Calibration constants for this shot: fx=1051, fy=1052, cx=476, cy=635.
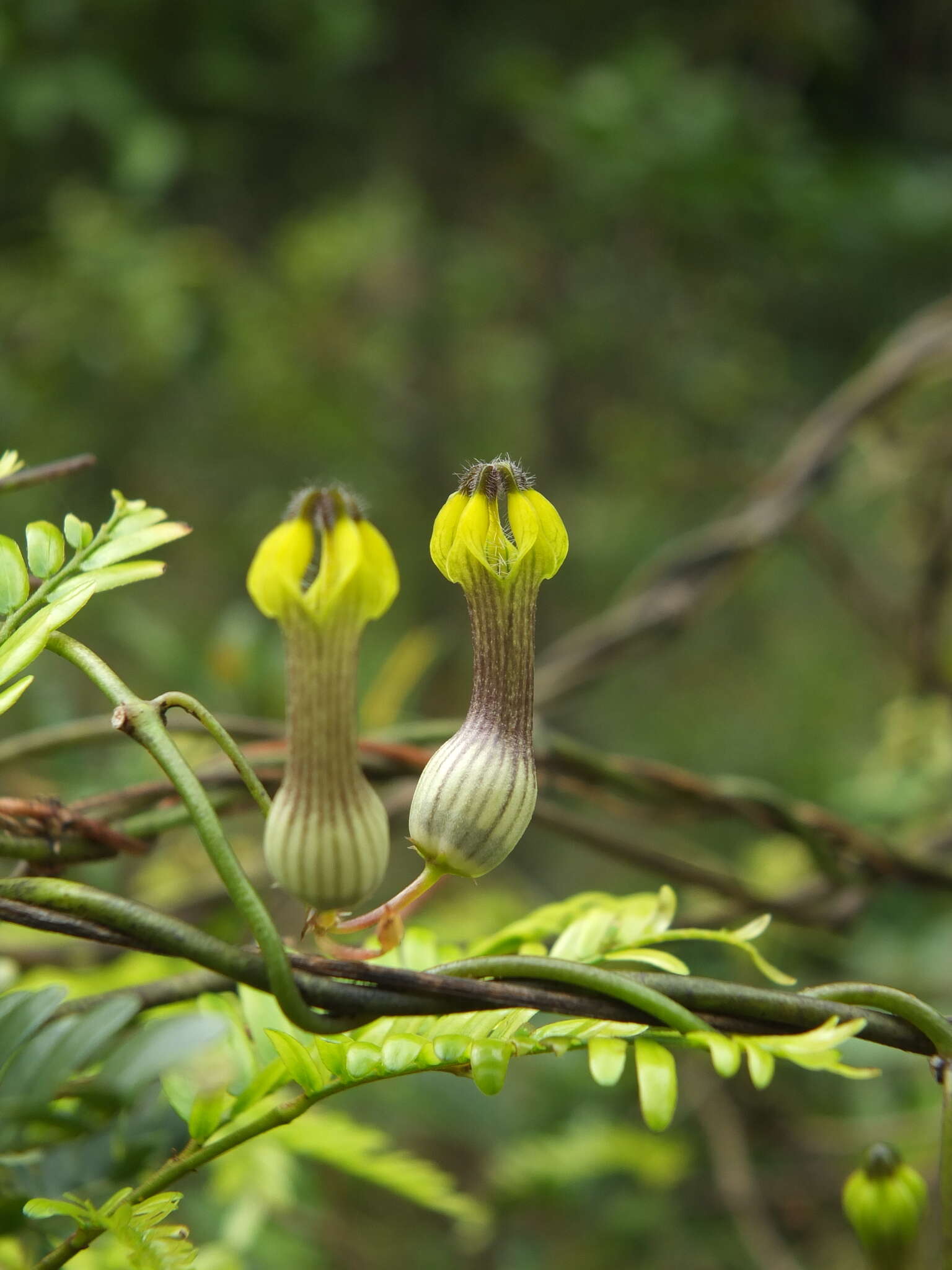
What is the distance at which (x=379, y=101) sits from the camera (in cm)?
192

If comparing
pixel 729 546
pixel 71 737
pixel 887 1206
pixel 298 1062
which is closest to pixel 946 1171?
pixel 887 1206

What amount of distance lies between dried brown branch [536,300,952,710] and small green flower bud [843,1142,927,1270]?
603mm

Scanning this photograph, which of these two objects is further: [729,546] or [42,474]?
[729,546]

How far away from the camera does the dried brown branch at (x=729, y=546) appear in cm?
97

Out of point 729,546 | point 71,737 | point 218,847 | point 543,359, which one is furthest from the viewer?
point 543,359

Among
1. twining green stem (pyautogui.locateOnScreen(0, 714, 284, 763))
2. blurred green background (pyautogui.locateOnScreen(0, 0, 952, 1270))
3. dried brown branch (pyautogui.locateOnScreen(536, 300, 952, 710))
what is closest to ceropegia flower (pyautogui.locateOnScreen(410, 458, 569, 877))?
twining green stem (pyautogui.locateOnScreen(0, 714, 284, 763))

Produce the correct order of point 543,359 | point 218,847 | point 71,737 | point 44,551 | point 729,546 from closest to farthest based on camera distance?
1. point 218,847
2. point 44,551
3. point 71,737
4. point 729,546
5. point 543,359

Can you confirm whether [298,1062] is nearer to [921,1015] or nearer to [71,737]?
[921,1015]

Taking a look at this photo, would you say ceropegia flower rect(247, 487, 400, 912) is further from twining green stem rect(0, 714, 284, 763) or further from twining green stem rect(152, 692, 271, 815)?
twining green stem rect(0, 714, 284, 763)

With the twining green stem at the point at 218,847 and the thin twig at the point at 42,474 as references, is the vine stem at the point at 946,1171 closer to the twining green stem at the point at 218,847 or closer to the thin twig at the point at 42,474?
the twining green stem at the point at 218,847

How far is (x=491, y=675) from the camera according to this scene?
1.05ft

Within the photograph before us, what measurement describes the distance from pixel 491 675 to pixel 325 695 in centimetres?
6

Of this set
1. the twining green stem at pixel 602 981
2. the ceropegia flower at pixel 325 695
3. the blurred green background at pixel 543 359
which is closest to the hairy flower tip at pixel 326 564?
the ceropegia flower at pixel 325 695

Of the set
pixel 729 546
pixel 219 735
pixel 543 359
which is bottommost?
pixel 543 359
